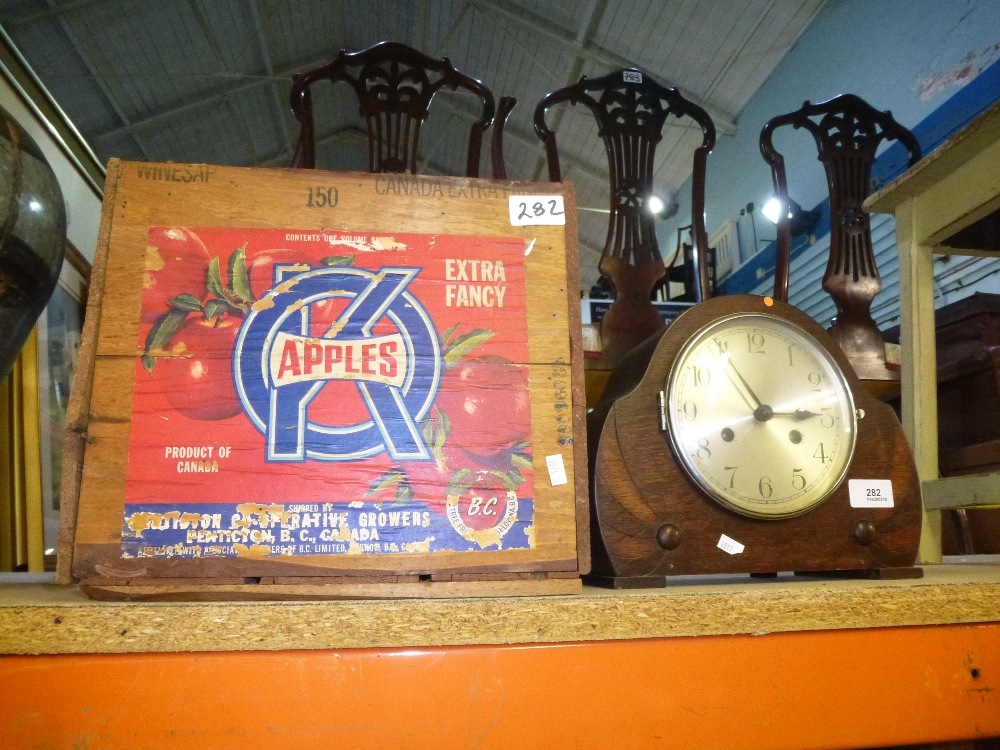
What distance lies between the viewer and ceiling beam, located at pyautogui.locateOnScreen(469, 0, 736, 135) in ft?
19.5

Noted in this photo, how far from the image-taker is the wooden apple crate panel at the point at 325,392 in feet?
2.55

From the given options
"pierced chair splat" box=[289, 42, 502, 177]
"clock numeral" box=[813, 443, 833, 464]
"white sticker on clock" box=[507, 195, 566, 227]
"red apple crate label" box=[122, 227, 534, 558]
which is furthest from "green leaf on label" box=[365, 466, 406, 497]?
"pierced chair splat" box=[289, 42, 502, 177]

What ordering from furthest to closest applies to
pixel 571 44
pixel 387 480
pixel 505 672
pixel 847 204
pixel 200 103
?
pixel 200 103 < pixel 571 44 < pixel 847 204 < pixel 387 480 < pixel 505 672

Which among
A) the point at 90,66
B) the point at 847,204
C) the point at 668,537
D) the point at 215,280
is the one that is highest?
the point at 90,66

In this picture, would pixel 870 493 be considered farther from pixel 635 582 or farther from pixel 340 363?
pixel 340 363

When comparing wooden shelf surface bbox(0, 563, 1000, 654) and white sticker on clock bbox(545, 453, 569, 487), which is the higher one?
white sticker on clock bbox(545, 453, 569, 487)

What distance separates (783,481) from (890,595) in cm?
21

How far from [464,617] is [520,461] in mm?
201

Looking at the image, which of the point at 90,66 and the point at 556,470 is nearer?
the point at 556,470

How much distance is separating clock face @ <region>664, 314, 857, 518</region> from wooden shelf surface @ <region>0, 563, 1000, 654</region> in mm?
169

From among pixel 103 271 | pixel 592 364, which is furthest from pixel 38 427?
pixel 592 364

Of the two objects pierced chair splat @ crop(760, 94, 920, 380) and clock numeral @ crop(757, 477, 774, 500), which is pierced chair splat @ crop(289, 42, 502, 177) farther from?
clock numeral @ crop(757, 477, 774, 500)

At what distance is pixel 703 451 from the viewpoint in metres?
0.94

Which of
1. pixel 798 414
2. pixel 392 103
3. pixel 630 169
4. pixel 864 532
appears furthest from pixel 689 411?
pixel 392 103
